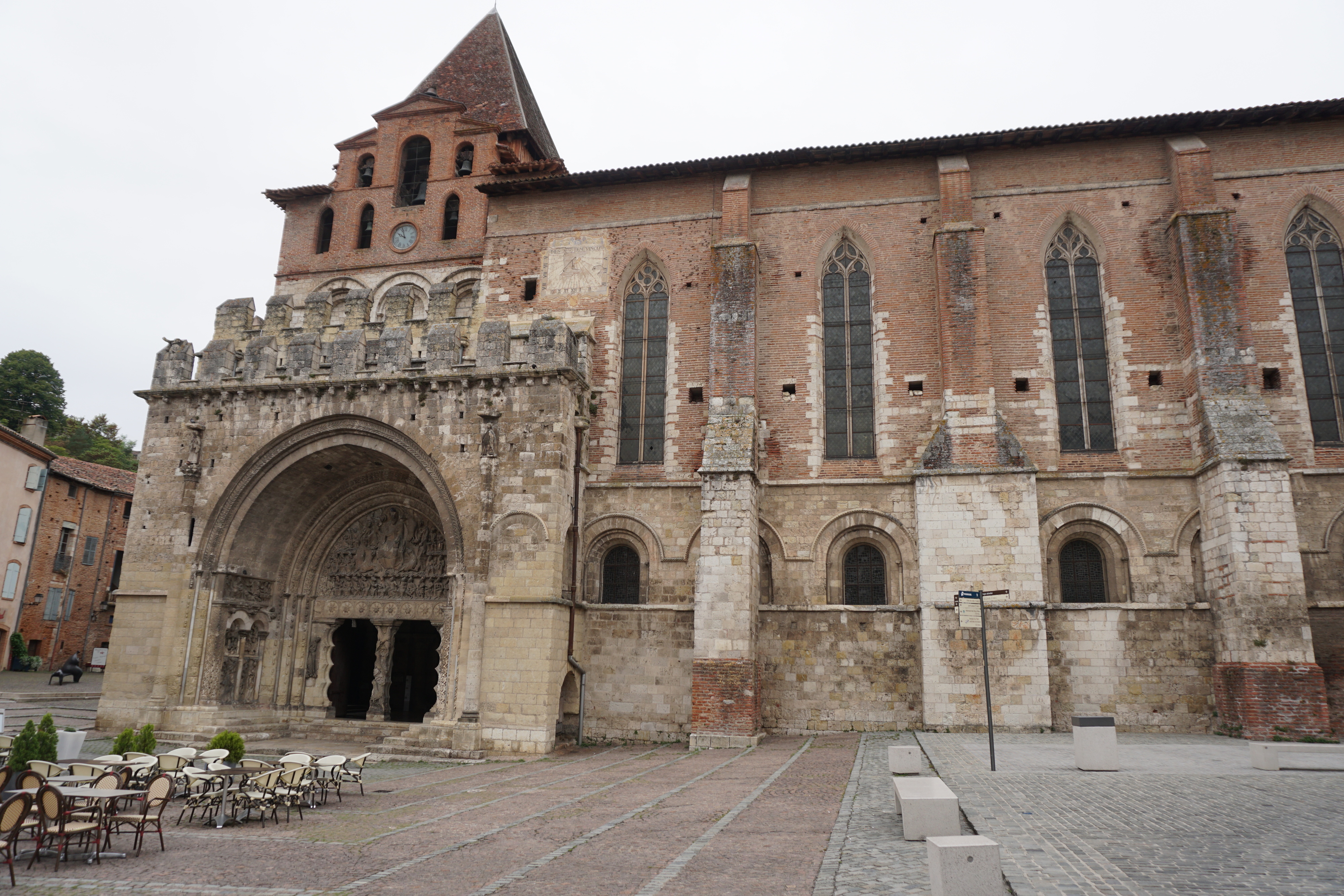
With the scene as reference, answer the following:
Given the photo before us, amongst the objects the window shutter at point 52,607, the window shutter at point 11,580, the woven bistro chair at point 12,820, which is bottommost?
the woven bistro chair at point 12,820

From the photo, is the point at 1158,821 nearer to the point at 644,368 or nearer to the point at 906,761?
the point at 906,761

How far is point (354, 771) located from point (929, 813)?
8.89 metres

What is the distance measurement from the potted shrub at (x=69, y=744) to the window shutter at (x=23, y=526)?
22546 mm

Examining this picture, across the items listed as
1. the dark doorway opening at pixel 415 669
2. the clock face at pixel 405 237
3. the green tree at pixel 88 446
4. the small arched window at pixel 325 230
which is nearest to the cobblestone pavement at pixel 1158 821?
the dark doorway opening at pixel 415 669

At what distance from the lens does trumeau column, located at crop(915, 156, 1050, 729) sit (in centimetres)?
1630

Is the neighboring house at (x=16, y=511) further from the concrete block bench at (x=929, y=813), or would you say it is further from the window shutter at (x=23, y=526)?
the concrete block bench at (x=929, y=813)

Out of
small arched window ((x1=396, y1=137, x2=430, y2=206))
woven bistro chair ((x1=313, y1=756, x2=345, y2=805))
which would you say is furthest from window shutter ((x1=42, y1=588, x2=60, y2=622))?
woven bistro chair ((x1=313, y1=756, x2=345, y2=805))

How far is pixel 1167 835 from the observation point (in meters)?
7.57

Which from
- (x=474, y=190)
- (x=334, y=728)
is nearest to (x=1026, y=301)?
(x=474, y=190)

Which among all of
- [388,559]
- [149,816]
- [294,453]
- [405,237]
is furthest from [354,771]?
[405,237]

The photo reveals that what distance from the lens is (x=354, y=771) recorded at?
1270cm

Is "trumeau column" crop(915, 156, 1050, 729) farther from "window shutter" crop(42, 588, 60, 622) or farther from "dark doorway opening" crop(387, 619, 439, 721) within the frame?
"window shutter" crop(42, 588, 60, 622)

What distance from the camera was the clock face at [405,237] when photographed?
2344cm

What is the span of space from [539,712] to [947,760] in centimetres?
744
